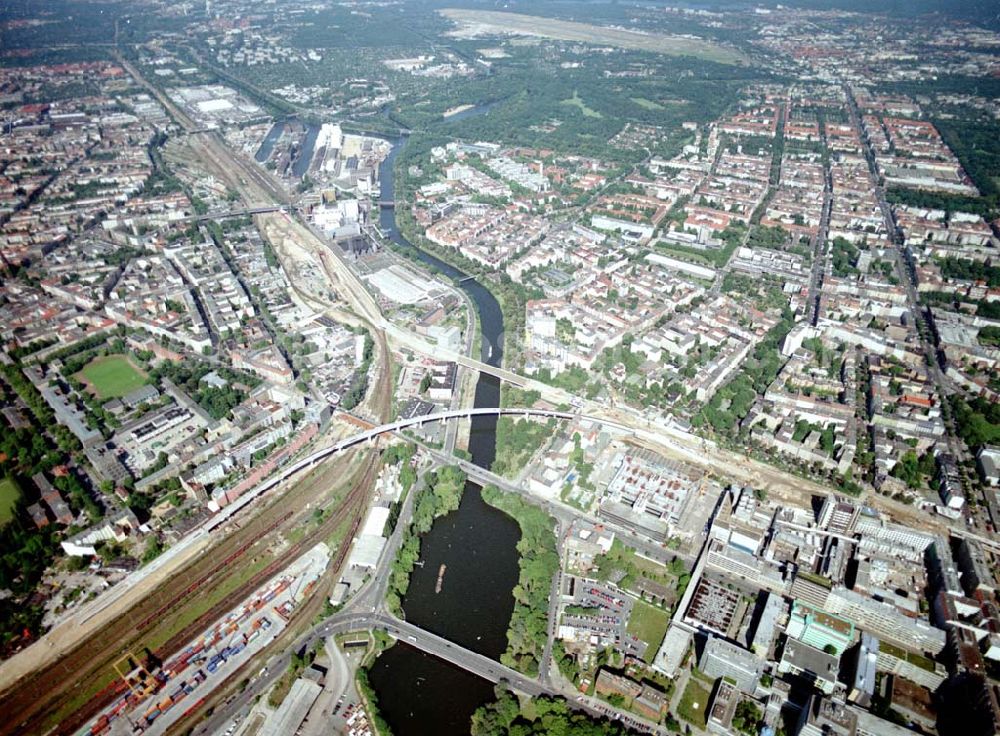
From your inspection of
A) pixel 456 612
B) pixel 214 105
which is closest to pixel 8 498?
pixel 456 612

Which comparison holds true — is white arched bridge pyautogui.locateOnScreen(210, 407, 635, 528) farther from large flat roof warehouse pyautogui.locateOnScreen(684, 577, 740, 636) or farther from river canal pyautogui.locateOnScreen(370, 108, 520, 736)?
large flat roof warehouse pyautogui.locateOnScreen(684, 577, 740, 636)

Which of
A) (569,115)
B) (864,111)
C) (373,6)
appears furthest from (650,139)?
(373,6)

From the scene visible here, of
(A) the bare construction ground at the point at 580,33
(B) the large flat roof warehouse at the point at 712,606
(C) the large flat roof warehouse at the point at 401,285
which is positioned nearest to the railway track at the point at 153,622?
(B) the large flat roof warehouse at the point at 712,606

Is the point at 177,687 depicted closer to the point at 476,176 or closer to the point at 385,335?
the point at 385,335

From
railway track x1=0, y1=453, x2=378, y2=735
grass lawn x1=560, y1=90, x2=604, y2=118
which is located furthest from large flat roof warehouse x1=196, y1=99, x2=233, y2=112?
railway track x1=0, y1=453, x2=378, y2=735

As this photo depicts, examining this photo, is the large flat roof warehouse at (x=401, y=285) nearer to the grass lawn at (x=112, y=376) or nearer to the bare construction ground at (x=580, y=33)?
the grass lawn at (x=112, y=376)

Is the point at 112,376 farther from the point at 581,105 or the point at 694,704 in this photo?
the point at 581,105
